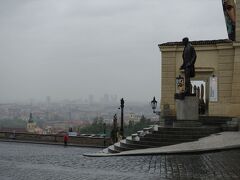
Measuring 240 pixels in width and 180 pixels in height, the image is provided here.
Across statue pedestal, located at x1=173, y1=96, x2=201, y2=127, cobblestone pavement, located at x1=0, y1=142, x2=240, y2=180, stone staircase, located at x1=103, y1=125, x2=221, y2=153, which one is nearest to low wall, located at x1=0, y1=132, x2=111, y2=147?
statue pedestal, located at x1=173, y1=96, x2=201, y2=127

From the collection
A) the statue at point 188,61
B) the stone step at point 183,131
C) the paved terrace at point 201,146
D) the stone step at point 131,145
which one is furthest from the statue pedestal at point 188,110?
the stone step at point 131,145

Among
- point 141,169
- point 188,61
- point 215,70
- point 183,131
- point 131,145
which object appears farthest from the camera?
point 215,70

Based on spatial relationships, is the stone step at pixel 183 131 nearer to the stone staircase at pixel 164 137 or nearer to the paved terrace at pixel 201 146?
the stone staircase at pixel 164 137

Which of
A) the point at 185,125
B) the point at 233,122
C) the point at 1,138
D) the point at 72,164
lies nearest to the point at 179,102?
the point at 185,125

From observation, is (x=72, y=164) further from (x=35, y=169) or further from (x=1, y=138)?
(x=1, y=138)

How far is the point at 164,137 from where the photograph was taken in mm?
20375

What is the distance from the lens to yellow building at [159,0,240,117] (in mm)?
28734

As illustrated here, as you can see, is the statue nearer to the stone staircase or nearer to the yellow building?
the stone staircase

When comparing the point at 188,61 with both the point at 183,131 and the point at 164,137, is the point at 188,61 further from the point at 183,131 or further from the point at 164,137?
the point at 164,137

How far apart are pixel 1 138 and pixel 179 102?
21.2 meters

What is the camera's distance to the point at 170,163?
47.9 ft

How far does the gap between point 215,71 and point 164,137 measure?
10776mm

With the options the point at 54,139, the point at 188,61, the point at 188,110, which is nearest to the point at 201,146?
the point at 188,110

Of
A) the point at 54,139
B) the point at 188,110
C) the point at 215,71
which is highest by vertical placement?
the point at 215,71
